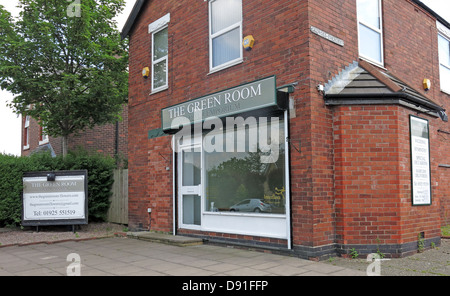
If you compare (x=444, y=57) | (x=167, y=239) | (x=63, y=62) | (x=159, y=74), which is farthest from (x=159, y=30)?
(x=444, y=57)

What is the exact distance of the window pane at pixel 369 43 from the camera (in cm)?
786

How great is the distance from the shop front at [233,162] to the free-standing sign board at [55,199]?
3.01 meters

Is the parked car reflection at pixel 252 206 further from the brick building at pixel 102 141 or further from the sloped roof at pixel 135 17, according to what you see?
the brick building at pixel 102 141

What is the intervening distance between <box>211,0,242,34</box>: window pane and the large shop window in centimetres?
220

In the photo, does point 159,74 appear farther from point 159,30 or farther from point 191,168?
point 191,168

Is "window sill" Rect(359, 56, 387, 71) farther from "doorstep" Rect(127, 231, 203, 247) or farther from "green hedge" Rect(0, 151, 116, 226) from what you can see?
"green hedge" Rect(0, 151, 116, 226)

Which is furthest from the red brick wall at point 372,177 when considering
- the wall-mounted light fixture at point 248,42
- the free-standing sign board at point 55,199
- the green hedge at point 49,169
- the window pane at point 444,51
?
the green hedge at point 49,169

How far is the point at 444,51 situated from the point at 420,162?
19.0 feet

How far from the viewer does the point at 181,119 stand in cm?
866

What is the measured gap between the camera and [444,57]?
445 inches

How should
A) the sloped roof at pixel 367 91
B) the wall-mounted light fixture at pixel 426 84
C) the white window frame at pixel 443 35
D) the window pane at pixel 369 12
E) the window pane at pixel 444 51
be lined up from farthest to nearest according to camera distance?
the window pane at pixel 444 51
the white window frame at pixel 443 35
the wall-mounted light fixture at pixel 426 84
the window pane at pixel 369 12
the sloped roof at pixel 367 91

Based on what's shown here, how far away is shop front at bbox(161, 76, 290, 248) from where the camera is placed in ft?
22.7
